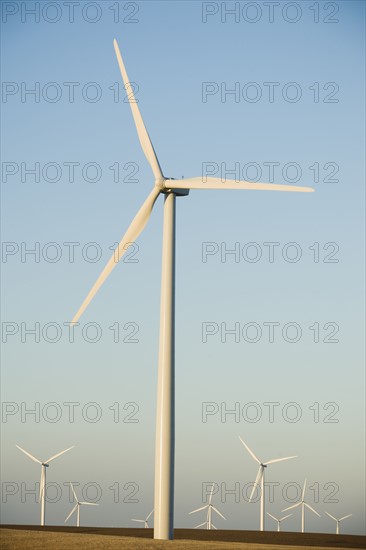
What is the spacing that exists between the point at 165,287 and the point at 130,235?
421cm

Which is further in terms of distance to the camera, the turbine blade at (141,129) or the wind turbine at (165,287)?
the turbine blade at (141,129)

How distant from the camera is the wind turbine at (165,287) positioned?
4397 centimetres

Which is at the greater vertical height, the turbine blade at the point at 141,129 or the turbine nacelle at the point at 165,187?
the turbine blade at the point at 141,129

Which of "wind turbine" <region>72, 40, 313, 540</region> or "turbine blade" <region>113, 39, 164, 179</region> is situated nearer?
"wind turbine" <region>72, 40, 313, 540</region>

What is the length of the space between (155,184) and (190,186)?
5.33 ft

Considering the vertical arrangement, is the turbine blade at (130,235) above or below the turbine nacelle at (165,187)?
below

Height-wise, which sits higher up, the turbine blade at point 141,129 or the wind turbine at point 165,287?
the turbine blade at point 141,129

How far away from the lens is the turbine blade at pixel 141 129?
49.4 meters

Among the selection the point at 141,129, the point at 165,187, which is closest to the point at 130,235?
the point at 165,187

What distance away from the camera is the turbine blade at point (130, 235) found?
47.7 metres

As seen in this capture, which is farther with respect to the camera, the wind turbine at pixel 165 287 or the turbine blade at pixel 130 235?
the turbine blade at pixel 130 235

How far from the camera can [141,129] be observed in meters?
51.1

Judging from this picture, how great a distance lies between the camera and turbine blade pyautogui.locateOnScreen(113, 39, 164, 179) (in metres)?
49.4

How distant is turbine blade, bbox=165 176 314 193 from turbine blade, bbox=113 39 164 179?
0.97 meters
